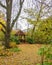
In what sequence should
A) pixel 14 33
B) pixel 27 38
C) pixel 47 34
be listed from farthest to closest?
1. pixel 14 33
2. pixel 27 38
3. pixel 47 34

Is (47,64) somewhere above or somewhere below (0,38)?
above

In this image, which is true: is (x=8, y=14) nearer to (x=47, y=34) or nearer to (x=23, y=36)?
(x=23, y=36)

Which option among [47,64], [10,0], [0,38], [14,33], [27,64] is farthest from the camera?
[14,33]

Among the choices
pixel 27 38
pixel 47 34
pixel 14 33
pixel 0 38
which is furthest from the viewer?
pixel 14 33

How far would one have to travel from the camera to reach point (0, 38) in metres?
29.4

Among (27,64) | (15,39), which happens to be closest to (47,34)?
(27,64)

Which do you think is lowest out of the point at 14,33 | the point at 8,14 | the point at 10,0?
the point at 14,33

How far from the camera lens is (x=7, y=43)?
22.6 meters

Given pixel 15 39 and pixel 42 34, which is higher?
pixel 42 34

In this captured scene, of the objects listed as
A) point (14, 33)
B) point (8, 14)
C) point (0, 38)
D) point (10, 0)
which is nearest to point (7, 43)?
point (8, 14)

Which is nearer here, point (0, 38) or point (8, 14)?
point (8, 14)

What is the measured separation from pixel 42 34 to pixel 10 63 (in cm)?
486

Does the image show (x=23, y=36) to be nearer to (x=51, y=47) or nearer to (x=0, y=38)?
(x=0, y=38)

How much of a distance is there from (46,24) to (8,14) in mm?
13113
